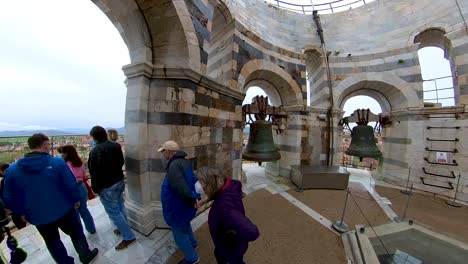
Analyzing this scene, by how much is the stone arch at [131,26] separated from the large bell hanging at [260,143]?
2.39 meters

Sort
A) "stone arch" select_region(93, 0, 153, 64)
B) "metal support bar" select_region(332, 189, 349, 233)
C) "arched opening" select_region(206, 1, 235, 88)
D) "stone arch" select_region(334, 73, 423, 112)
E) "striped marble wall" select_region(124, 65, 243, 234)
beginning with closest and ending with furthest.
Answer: "stone arch" select_region(93, 0, 153, 64) < "striped marble wall" select_region(124, 65, 243, 234) < "metal support bar" select_region(332, 189, 349, 233) < "arched opening" select_region(206, 1, 235, 88) < "stone arch" select_region(334, 73, 423, 112)

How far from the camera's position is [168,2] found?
7.42ft

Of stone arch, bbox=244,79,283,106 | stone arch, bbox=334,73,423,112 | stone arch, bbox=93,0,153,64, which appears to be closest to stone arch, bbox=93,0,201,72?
stone arch, bbox=93,0,153,64

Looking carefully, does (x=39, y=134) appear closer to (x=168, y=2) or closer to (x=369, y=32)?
(x=168, y=2)

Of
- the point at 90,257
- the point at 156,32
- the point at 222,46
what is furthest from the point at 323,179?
the point at 156,32

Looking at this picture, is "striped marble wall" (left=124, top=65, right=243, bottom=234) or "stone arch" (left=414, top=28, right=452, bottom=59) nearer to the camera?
"striped marble wall" (left=124, top=65, right=243, bottom=234)

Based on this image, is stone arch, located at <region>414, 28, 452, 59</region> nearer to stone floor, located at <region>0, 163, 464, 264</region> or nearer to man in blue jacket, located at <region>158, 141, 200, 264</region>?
stone floor, located at <region>0, 163, 464, 264</region>

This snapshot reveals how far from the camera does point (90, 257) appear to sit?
6.20 ft

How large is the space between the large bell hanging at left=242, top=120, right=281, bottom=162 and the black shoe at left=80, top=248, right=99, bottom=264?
2655 mm

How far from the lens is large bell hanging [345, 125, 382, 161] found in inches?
171

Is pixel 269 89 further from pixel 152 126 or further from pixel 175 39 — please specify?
pixel 152 126

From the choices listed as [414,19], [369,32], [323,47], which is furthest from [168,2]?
[414,19]

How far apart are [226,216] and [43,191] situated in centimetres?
189

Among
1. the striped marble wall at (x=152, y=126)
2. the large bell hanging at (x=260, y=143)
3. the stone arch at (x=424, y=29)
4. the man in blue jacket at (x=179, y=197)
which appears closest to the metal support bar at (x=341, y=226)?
the large bell hanging at (x=260, y=143)
